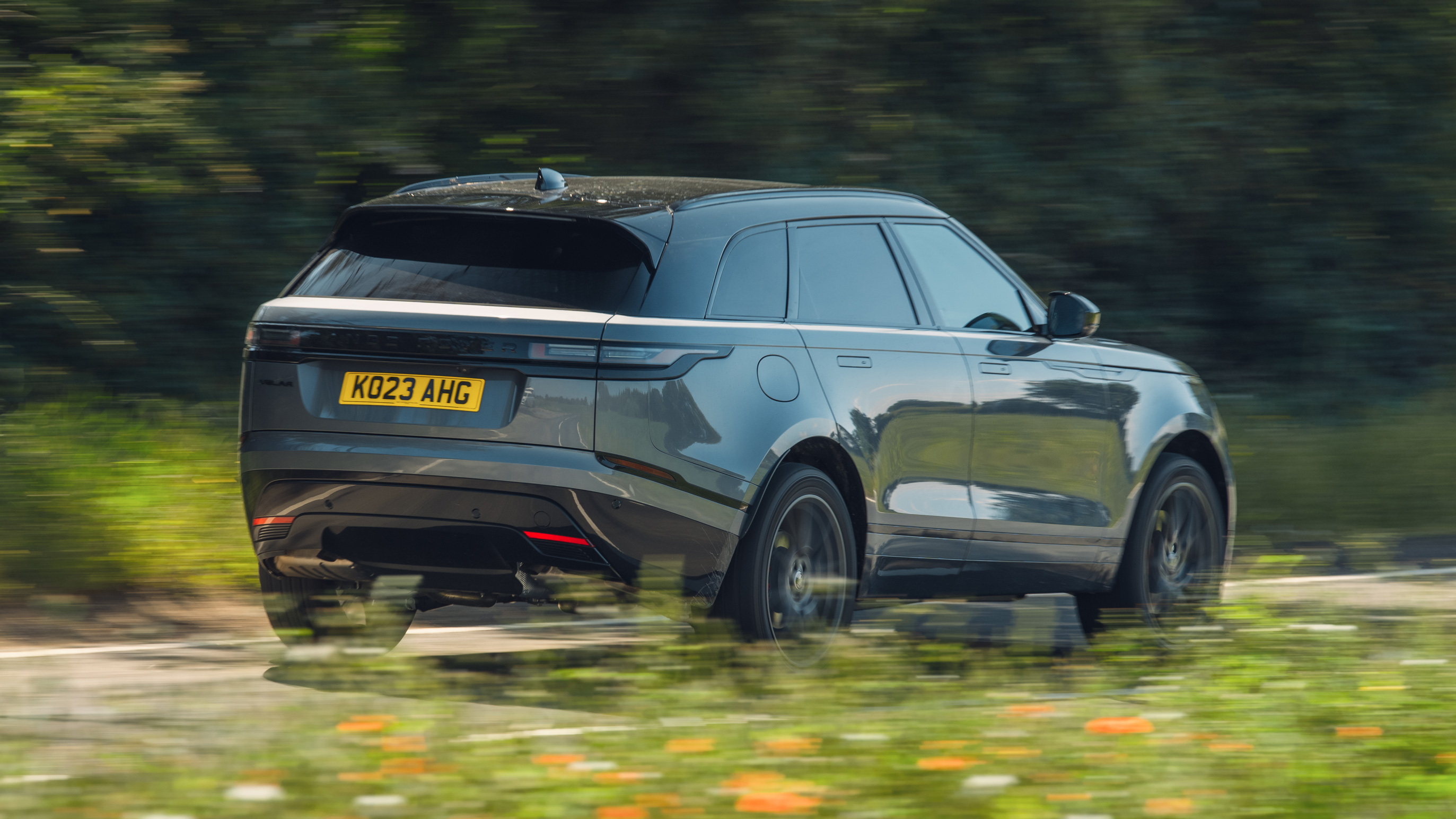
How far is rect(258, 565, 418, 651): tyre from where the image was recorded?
600cm

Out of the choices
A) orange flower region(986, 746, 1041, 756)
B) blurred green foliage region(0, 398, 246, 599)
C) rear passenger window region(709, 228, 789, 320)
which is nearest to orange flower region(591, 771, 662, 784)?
orange flower region(986, 746, 1041, 756)

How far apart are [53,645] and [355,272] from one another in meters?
2.42

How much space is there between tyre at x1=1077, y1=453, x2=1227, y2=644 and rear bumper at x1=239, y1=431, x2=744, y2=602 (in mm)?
2452

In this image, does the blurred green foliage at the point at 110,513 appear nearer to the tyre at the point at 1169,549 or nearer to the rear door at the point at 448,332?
the rear door at the point at 448,332

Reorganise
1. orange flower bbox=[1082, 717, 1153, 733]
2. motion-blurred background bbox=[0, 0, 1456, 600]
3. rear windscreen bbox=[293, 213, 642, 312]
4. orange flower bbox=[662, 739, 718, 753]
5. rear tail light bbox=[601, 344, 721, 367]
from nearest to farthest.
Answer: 1. orange flower bbox=[662, 739, 718, 753]
2. orange flower bbox=[1082, 717, 1153, 733]
3. rear tail light bbox=[601, 344, 721, 367]
4. rear windscreen bbox=[293, 213, 642, 312]
5. motion-blurred background bbox=[0, 0, 1456, 600]

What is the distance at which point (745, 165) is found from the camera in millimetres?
12047

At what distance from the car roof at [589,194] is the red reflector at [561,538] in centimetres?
105

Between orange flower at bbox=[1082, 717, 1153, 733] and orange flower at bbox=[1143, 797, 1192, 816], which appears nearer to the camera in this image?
orange flower at bbox=[1143, 797, 1192, 816]

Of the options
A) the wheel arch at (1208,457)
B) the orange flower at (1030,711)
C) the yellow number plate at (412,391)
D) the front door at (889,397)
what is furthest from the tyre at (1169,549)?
the yellow number plate at (412,391)

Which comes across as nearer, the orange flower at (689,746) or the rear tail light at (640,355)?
the orange flower at (689,746)

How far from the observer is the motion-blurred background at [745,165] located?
A: 10031 millimetres

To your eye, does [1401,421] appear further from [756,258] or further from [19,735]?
[19,735]

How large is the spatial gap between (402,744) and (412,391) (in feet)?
4.97

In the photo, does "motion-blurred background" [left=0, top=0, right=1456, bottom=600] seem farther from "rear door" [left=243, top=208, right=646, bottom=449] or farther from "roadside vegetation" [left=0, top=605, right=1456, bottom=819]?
A: "roadside vegetation" [left=0, top=605, right=1456, bottom=819]
